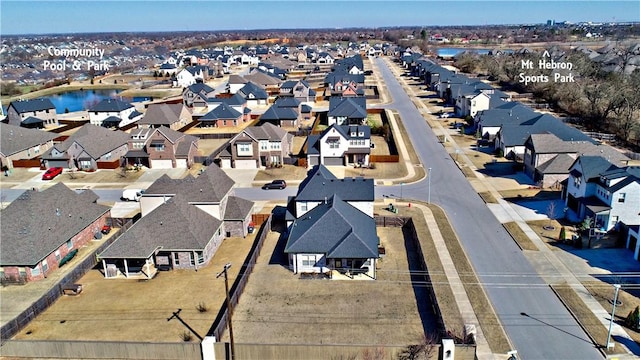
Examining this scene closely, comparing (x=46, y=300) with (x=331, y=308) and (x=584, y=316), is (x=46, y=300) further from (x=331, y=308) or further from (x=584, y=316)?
(x=584, y=316)

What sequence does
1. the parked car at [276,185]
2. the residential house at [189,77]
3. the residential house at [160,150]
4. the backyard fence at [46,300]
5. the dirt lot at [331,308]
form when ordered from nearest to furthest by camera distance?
1. the dirt lot at [331,308]
2. the backyard fence at [46,300]
3. the parked car at [276,185]
4. the residential house at [160,150]
5. the residential house at [189,77]

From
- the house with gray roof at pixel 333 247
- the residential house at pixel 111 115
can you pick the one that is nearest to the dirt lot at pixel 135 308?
the house with gray roof at pixel 333 247

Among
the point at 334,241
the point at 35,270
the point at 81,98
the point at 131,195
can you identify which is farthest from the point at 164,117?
the point at 81,98

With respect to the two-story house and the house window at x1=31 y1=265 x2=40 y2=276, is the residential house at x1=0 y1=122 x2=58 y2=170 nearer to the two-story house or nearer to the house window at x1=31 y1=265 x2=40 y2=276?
the house window at x1=31 y1=265 x2=40 y2=276

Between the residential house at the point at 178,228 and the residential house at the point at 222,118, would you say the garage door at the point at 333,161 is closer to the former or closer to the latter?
the residential house at the point at 178,228

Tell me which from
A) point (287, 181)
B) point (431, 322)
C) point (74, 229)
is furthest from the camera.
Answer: point (287, 181)

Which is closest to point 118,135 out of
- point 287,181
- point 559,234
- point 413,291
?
point 287,181

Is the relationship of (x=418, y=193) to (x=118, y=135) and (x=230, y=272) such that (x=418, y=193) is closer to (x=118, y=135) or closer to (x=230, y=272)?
(x=230, y=272)
